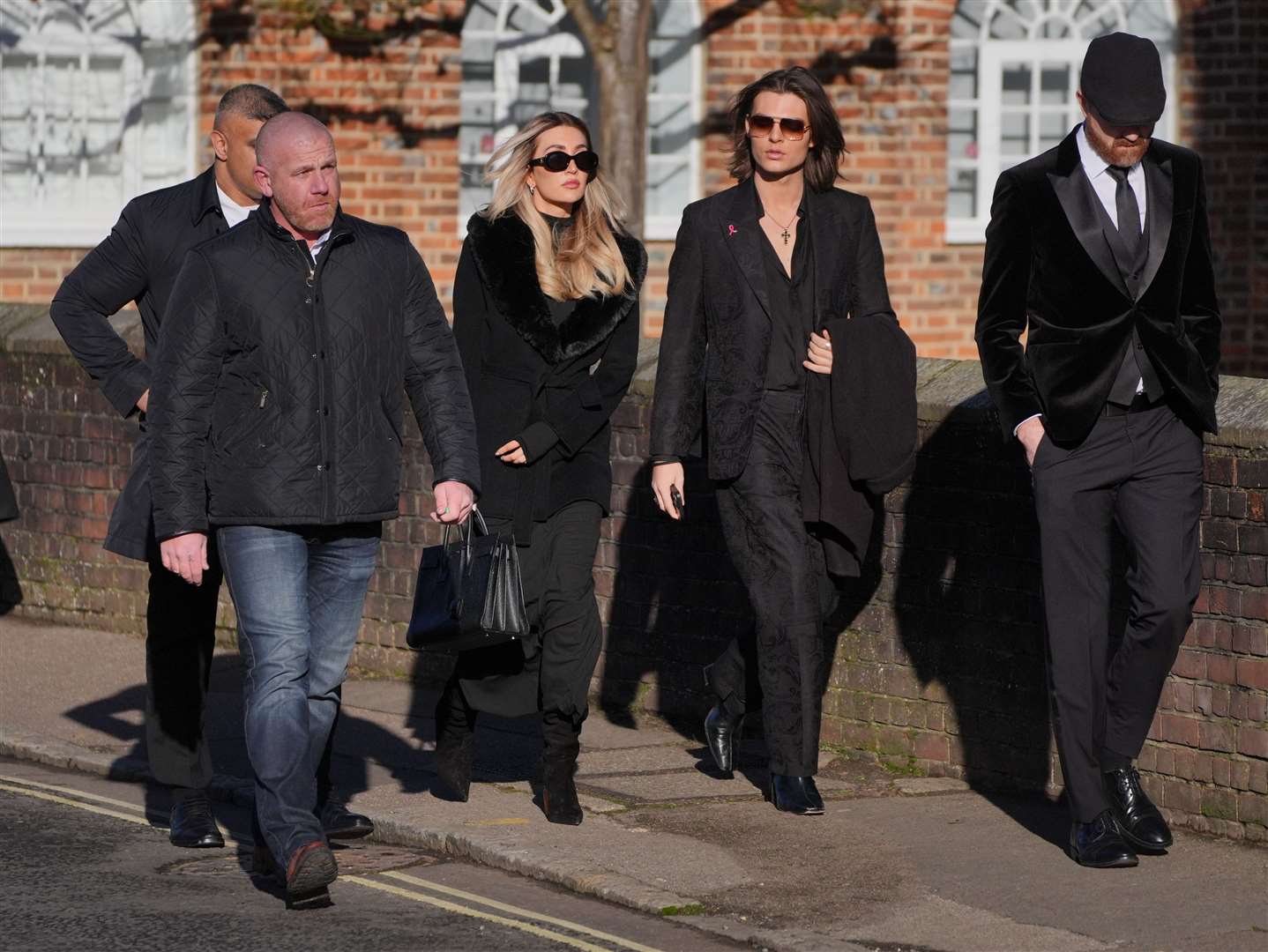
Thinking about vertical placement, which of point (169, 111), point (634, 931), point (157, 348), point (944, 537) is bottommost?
point (634, 931)

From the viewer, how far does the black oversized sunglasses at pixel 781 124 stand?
6.89 m

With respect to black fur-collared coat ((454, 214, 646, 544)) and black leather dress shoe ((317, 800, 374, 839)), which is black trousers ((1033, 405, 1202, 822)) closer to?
black fur-collared coat ((454, 214, 646, 544))

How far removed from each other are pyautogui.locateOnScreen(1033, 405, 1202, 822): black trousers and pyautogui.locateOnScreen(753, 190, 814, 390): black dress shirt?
2.94 feet

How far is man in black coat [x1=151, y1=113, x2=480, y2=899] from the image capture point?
19.0 feet

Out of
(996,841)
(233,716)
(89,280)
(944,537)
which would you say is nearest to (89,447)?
(233,716)

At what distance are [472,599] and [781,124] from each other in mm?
1705

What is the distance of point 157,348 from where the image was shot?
5.88 metres

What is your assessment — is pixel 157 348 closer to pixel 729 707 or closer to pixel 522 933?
pixel 522 933

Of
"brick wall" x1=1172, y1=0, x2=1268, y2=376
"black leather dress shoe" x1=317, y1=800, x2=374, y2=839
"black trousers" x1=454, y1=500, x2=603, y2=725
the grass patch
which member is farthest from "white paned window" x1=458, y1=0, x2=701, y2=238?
the grass patch

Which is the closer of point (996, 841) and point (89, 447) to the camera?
point (996, 841)

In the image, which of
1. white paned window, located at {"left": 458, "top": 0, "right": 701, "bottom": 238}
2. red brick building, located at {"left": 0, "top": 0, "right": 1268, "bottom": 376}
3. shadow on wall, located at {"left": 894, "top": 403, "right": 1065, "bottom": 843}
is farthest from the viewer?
white paned window, located at {"left": 458, "top": 0, "right": 701, "bottom": 238}

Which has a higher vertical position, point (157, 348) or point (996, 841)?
point (157, 348)

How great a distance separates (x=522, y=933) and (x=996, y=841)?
1599mm

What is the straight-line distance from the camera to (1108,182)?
20.6 ft
